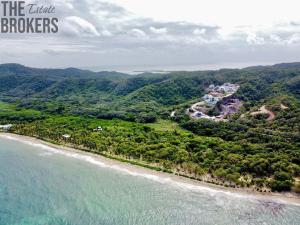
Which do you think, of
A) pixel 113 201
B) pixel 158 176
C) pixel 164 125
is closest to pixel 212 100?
pixel 164 125

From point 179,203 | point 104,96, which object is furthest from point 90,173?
point 104,96

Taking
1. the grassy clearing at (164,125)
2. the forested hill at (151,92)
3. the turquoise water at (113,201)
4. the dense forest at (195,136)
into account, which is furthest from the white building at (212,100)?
the turquoise water at (113,201)

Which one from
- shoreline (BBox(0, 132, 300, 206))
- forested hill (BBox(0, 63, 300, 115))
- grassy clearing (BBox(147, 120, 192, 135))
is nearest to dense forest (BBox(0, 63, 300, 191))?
grassy clearing (BBox(147, 120, 192, 135))

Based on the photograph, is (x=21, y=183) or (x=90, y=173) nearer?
(x=21, y=183)

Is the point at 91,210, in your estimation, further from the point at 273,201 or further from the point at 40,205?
the point at 273,201

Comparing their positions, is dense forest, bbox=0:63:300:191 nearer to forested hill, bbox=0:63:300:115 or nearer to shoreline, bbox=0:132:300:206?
forested hill, bbox=0:63:300:115

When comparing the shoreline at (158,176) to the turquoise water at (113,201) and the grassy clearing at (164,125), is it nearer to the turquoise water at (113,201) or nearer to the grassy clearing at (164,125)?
the turquoise water at (113,201)
